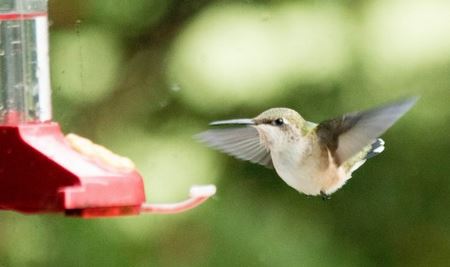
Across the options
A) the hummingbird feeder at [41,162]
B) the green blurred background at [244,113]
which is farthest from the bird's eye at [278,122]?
the green blurred background at [244,113]

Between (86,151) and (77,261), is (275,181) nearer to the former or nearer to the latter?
(77,261)

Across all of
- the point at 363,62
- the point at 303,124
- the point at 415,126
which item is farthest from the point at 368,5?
the point at 303,124

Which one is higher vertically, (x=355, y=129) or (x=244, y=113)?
(x=355, y=129)

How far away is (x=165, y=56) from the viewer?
4.95m

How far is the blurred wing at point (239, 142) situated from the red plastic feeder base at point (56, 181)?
71cm

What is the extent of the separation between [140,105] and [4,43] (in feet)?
6.57

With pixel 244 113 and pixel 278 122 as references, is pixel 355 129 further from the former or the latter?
pixel 244 113

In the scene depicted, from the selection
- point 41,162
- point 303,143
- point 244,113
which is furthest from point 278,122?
point 244,113

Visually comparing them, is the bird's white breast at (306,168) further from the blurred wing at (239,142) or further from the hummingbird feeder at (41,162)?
the hummingbird feeder at (41,162)

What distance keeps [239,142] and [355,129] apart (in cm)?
41

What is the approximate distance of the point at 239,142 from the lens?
11.2ft

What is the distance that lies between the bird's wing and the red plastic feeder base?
722mm

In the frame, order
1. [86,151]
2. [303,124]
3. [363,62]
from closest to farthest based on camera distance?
[86,151] < [303,124] < [363,62]

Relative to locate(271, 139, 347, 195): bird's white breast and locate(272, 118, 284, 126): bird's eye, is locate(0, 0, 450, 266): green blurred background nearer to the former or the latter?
locate(271, 139, 347, 195): bird's white breast
